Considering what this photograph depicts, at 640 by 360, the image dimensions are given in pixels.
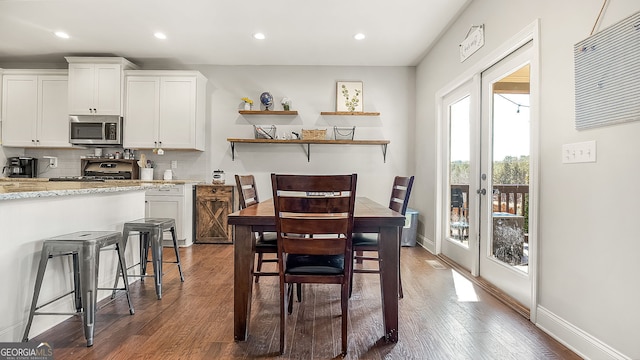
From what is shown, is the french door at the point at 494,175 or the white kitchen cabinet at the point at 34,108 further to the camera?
the white kitchen cabinet at the point at 34,108

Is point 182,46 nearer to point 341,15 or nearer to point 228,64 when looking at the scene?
point 228,64

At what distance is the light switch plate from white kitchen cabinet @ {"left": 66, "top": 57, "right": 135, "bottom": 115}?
5.12m

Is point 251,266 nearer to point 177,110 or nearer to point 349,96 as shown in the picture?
point 177,110

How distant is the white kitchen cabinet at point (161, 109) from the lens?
4.72 m

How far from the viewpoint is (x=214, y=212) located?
15.5ft

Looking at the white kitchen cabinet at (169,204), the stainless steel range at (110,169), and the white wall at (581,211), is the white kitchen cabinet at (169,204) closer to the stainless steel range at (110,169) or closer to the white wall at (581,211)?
the stainless steel range at (110,169)

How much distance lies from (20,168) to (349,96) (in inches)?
197

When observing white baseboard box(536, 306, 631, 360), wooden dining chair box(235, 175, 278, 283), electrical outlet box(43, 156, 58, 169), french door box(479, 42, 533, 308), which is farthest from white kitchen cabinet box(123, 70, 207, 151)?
white baseboard box(536, 306, 631, 360)

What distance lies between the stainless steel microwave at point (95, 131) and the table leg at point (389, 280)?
4347 mm

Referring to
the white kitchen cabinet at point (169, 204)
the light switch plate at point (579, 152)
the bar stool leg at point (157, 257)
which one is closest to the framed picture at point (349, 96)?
the white kitchen cabinet at point (169, 204)

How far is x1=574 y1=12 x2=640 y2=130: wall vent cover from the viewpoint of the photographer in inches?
59.9

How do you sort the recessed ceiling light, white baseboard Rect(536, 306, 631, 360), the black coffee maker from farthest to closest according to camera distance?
the black coffee maker
the recessed ceiling light
white baseboard Rect(536, 306, 631, 360)

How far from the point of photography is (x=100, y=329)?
6.95 ft

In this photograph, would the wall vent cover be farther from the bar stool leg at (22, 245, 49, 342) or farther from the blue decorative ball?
the blue decorative ball
